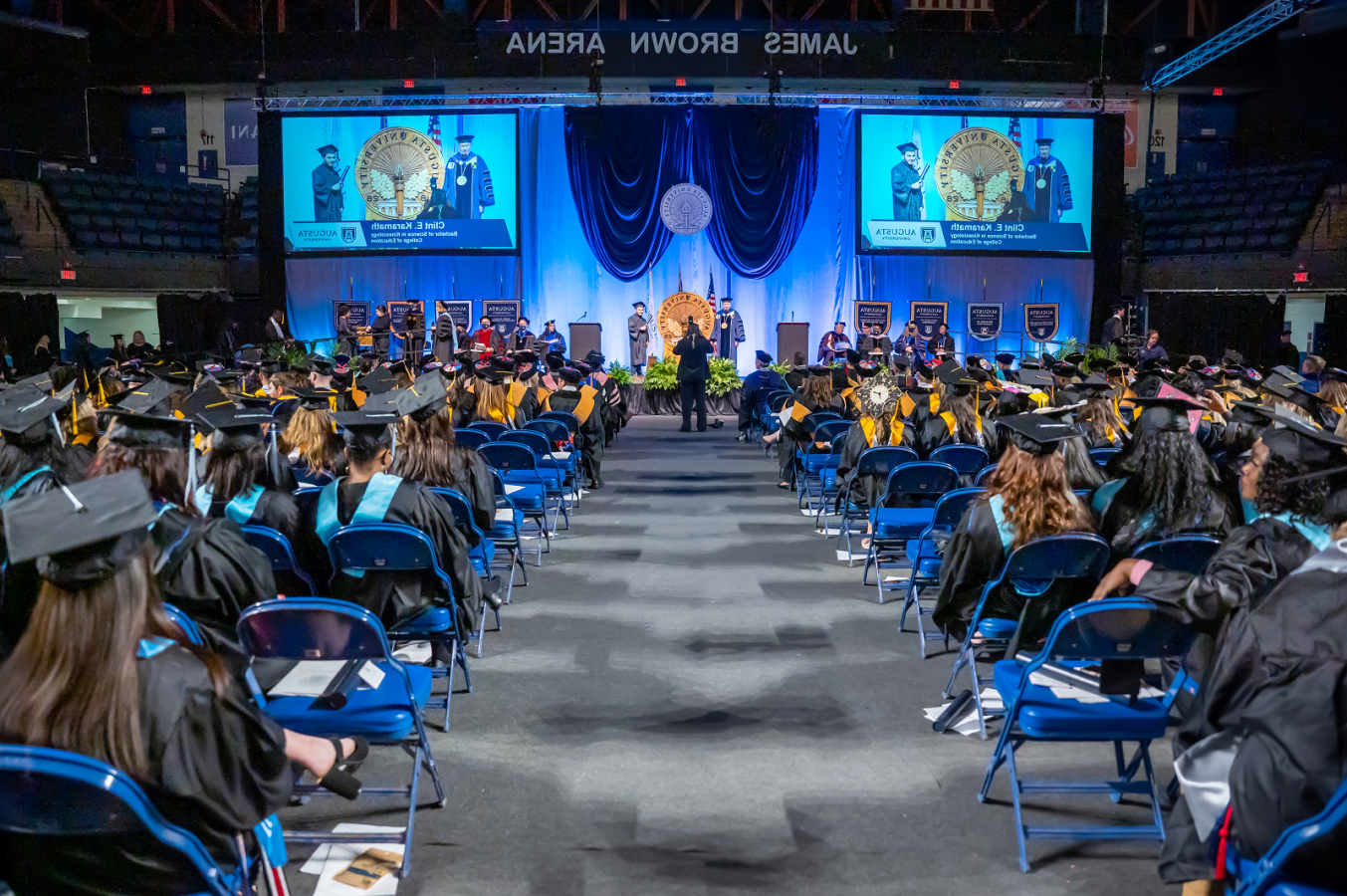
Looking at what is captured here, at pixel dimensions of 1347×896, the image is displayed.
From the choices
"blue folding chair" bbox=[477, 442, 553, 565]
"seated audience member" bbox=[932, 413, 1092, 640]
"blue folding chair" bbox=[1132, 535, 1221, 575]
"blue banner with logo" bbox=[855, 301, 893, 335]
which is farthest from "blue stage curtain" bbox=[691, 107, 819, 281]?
"blue folding chair" bbox=[1132, 535, 1221, 575]

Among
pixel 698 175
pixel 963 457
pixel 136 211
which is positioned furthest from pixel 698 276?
pixel 963 457

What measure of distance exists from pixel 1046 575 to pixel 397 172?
17614mm

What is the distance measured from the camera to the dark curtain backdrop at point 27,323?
60.4ft

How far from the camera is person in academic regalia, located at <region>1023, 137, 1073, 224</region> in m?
19.5

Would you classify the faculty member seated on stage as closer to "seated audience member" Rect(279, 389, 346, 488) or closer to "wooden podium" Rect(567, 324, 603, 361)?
"wooden podium" Rect(567, 324, 603, 361)

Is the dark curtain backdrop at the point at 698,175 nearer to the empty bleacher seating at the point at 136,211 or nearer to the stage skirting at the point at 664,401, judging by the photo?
the stage skirting at the point at 664,401

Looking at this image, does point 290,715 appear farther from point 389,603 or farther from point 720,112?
point 720,112

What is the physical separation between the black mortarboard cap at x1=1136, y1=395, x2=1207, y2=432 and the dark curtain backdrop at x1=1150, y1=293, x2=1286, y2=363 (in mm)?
14768

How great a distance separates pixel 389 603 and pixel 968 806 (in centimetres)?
236

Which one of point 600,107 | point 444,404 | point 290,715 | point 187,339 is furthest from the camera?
point 187,339

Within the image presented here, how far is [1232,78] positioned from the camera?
2356 centimetres

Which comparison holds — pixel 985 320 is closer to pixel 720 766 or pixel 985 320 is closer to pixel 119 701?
pixel 720 766

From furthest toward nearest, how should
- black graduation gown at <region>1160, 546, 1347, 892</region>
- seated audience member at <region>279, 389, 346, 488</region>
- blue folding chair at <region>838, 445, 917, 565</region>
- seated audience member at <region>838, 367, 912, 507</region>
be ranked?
seated audience member at <region>838, 367, 912, 507</region> → blue folding chair at <region>838, 445, 917, 565</region> → seated audience member at <region>279, 389, 346, 488</region> → black graduation gown at <region>1160, 546, 1347, 892</region>

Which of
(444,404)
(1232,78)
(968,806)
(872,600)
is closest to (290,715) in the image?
(968,806)
